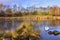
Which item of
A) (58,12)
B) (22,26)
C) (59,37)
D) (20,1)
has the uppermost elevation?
(20,1)

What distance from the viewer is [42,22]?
4.16ft

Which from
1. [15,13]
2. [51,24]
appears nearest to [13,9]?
[15,13]

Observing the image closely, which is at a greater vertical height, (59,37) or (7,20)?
(7,20)

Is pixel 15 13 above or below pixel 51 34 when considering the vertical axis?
above

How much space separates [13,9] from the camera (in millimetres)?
1294

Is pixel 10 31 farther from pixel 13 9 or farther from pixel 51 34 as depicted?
pixel 51 34

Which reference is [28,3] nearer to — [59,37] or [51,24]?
[51,24]

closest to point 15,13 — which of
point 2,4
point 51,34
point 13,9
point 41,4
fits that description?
point 13,9

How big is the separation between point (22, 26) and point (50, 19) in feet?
0.88

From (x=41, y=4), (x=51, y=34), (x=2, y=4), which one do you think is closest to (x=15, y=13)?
(x=2, y=4)

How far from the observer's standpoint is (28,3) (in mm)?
1293

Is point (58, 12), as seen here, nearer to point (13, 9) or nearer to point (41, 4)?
point (41, 4)

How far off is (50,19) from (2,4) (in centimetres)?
47

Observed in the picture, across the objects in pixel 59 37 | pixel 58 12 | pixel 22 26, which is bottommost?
pixel 59 37
